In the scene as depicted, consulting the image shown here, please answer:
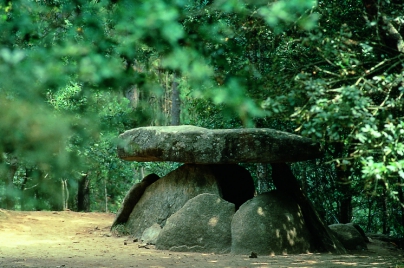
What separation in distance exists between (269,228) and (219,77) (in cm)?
719

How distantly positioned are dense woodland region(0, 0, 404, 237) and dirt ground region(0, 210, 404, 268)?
4.83ft

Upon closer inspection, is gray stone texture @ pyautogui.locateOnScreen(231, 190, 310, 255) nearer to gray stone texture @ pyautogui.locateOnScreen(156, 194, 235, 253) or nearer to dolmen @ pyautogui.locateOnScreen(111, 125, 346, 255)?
dolmen @ pyautogui.locateOnScreen(111, 125, 346, 255)

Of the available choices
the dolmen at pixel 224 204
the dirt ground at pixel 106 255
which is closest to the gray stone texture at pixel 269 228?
the dolmen at pixel 224 204

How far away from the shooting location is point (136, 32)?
7.90ft

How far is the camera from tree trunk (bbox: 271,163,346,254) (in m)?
10.1

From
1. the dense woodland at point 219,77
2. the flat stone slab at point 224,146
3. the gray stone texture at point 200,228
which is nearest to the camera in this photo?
the dense woodland at point 219,77

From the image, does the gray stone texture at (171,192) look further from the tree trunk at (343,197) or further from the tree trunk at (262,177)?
the tree trunk at (343,197)

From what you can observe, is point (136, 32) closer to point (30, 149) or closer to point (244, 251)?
point (30, 149)

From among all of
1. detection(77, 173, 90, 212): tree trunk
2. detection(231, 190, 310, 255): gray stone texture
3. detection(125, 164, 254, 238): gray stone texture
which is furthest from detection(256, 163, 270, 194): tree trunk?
detection(77, 173, 90, 212): tree trunk

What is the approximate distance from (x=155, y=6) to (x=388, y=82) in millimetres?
4262

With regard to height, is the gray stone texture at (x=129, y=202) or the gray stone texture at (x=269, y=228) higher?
the gray stone texture at (x=129, y=202)

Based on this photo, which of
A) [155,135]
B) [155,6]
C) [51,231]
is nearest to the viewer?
[155,6]

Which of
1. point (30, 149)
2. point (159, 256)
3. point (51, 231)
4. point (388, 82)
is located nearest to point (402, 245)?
point (159, 256)

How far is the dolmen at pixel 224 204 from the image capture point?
9742 mm
